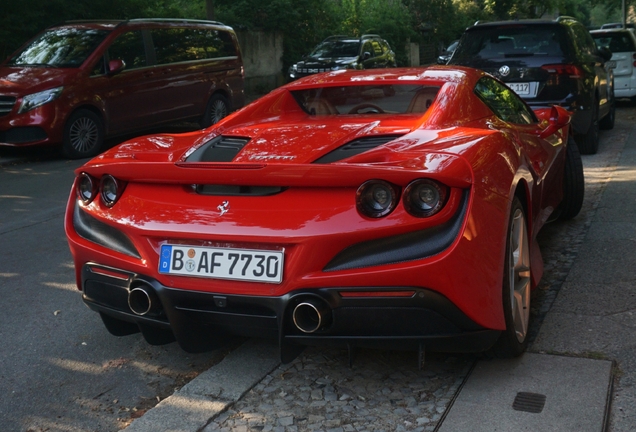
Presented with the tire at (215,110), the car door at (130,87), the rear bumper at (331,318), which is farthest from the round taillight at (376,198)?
the tire at (215,110)

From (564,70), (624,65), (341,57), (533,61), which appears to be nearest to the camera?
(564,70)

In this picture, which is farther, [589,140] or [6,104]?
[6,104]

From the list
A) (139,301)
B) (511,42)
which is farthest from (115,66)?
(139,301)

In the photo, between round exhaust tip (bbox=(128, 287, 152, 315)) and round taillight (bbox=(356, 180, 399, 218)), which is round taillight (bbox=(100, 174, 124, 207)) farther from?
round taillight (bbox=(356, 180, 399, 218))

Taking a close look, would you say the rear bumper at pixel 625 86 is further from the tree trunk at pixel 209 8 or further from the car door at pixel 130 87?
the tree trunk at pixel 209 8

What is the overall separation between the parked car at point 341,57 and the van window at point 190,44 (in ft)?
21.9

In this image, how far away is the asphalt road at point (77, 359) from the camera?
3609 mm

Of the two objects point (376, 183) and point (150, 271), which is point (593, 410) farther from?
point (150, 271)

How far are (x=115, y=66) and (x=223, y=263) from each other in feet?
31.8

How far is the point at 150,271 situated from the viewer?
350cm

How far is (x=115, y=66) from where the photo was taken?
12.4 meters

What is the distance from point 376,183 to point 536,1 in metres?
36.1

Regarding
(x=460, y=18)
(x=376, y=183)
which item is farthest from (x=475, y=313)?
(x=460, y=18)

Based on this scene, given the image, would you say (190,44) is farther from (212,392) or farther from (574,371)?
(574,371)
